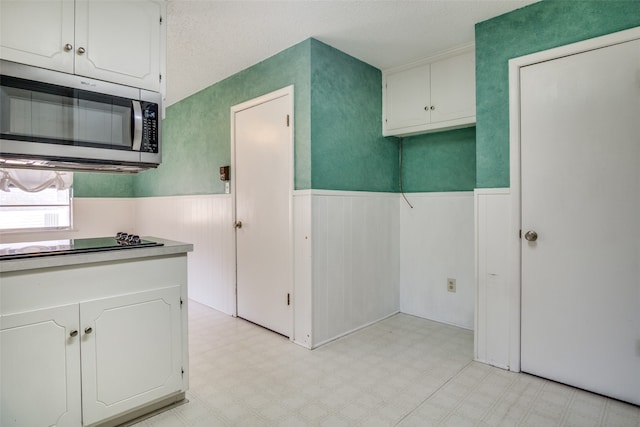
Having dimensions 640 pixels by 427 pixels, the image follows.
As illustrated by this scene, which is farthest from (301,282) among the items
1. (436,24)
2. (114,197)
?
(114,197)

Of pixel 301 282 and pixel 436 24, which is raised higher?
pixel 436 24

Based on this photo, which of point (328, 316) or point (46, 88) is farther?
point (328, 316)

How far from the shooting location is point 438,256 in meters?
3.19

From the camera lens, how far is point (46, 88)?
5.31 feet

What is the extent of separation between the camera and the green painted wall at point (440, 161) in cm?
301

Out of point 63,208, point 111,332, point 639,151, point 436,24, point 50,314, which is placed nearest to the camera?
point 50,314

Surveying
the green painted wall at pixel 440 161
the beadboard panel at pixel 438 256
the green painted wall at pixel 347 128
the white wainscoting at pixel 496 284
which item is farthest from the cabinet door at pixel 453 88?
the white wainscoting at pixel 496 284

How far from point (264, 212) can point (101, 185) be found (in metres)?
3.14

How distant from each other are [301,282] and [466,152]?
1799mm

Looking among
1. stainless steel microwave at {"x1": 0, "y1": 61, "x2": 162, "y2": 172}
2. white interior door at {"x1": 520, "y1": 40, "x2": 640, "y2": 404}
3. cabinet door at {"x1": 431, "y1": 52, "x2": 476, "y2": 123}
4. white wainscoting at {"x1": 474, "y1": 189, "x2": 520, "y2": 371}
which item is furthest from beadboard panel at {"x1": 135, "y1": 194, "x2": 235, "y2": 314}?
white interior door at {"x1": 520, "y1": 40, "x2": 640, "y2": 404}

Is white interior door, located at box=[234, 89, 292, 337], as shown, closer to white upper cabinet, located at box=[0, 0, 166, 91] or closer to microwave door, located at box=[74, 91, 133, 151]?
white upper cabinet, located at box=[0, 0, 166, 91]

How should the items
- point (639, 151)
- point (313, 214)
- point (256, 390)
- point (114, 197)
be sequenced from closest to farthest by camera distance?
point (639, 151)
point (256, 390)
point (313, 214)
point (114, 197)

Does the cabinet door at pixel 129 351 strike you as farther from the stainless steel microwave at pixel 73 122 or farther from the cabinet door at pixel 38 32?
the cabinet door at pixel 38 32

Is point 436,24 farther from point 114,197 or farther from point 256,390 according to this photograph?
point 114,197
